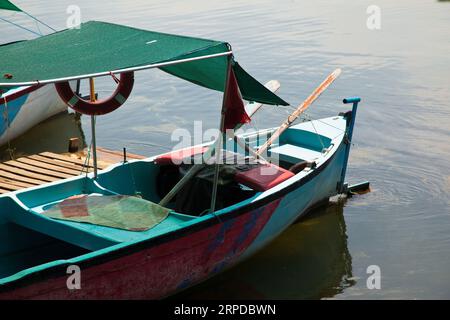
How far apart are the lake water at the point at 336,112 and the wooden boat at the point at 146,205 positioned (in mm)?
812

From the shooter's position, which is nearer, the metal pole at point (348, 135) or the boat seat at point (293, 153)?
the boat seat at point (293, 153)

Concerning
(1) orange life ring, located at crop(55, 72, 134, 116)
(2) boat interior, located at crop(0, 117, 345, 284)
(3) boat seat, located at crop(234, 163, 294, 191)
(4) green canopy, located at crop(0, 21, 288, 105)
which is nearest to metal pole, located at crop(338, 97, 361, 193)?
(2) boat interior, located at crop(0, 117, 345, 284)

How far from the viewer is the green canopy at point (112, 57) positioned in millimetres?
6051

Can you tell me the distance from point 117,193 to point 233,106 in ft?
6.19

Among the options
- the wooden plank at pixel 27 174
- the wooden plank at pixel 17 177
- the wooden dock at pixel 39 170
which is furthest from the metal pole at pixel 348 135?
the wooden plank at pixel 17 177

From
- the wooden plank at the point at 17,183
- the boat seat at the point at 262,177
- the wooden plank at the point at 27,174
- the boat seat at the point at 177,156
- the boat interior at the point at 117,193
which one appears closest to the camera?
the boat interior at the point at 117,193

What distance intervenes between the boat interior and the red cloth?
0.84 metres

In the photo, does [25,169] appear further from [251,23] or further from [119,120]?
[251,23]

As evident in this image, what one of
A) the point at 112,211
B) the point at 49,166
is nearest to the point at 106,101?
the point at 112,211

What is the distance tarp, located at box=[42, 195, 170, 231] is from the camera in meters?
6.73

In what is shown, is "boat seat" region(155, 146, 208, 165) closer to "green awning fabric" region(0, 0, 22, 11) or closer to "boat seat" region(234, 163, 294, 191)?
"boat seat" region(234, 163, 294, 191)

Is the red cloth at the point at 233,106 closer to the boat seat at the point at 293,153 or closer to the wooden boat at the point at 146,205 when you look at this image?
the wooden boat at the point at 146,205

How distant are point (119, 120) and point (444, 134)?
5842 millimetres

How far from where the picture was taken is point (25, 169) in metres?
9.51
